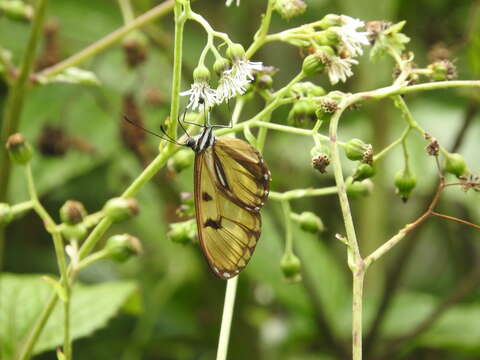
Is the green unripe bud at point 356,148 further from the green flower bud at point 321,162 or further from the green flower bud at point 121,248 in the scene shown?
the green flower bud at point 121,248

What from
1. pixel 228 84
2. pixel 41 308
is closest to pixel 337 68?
pixel 228 84

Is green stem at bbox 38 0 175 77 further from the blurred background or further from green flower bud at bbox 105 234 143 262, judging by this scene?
green flower bud at bbox 105 234 143 262

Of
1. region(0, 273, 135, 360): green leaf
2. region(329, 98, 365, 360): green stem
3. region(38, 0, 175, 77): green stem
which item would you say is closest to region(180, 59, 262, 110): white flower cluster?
region(329, 98, 365, 360): green stem

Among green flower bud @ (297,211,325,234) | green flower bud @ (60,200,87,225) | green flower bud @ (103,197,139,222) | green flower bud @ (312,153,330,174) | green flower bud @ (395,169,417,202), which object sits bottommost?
green flower bud @ (60,200,87,225)

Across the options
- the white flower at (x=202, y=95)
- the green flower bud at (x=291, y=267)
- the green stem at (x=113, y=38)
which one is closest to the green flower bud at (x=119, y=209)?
the white flower at (x=202, y=95)

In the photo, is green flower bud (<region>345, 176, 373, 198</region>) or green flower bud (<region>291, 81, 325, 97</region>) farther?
green flower bud (<region>345, 176, 373, 198</region>)

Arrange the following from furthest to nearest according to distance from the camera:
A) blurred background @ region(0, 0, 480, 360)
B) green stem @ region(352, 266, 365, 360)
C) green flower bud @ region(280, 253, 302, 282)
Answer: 1. blurred background @ region(0, 0, 480, 360)
2. green flower bud @ region(280, 253, 302, 282)
3. green stem @ region(352, 266, 365, 360)

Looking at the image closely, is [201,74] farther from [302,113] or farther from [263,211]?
[263,211]
